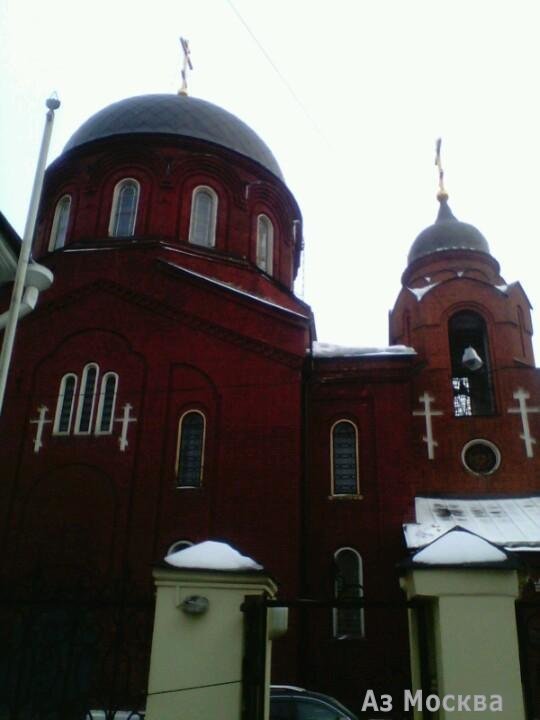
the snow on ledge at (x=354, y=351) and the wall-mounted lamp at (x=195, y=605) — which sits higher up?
the snow on ledge at (x=354, y=351)

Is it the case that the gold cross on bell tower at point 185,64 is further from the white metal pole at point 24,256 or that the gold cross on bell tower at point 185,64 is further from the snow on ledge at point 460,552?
the snow on ledge at point 460,552

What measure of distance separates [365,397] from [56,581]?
6.52 metres

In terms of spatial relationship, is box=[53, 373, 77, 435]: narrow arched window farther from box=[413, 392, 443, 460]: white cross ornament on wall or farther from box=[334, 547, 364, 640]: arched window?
box=[413, 392, 443, 460]: white cross ornament on wall

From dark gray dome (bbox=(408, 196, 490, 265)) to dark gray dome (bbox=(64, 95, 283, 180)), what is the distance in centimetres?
424

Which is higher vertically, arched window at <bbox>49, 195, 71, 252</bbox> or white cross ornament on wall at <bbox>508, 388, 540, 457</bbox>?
arched window at <bbox>49, 195, 71, 252</bbox>

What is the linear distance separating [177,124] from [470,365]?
9.23 m

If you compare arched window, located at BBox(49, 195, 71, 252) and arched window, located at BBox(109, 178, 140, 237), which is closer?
arched window, located at BBox(109, 178, 140, 237)

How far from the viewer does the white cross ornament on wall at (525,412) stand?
13.8m

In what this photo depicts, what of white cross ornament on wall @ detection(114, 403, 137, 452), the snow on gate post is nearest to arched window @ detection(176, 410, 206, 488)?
white cross ornament on wall @ detection(114, 403, 137, 452)

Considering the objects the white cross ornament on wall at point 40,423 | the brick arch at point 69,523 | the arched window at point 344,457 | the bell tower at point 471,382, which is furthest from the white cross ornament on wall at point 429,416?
the white cross ornament on wall at point 40,423

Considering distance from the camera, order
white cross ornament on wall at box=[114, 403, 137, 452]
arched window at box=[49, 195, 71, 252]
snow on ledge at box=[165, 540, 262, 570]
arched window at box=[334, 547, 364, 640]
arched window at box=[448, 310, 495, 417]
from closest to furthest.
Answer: snow on ledge at box=[165, 540, 262, 570]
arched window at box=[334, 547, 364, 640]
white cross ornament on wall at box=[114, 403, 137, 452]
arched window at box=[448, 310, 495, 417]
arched window at box=[49, 195, 71, 252]

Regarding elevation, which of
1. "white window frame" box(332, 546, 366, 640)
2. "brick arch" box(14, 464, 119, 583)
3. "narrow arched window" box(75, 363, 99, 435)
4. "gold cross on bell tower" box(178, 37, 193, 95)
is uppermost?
"gold cross on bell tower" box(178, 37, 193, 95)

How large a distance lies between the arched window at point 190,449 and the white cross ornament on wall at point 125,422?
94 centimetres

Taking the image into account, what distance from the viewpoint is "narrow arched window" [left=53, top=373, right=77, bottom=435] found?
41.6 feet
